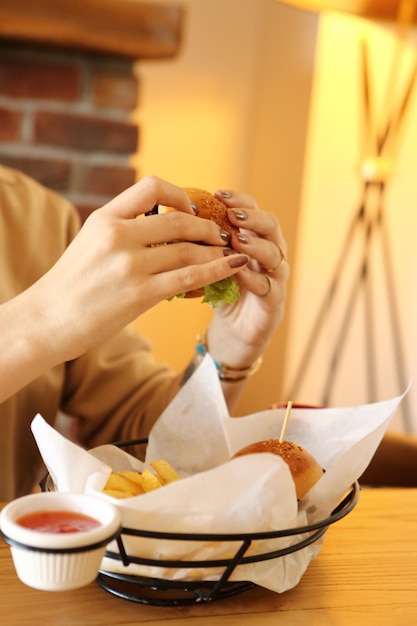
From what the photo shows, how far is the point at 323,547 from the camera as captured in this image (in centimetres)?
77

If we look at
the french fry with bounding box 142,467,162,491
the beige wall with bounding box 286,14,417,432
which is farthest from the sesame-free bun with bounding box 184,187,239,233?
the beige wall with bounding box 286,14,417,432

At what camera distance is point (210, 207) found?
3.04 feet

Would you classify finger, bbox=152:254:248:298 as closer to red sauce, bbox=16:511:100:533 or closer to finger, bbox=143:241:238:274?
finger, bbox=143:241:238:274

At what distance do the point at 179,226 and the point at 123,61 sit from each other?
4.09ft

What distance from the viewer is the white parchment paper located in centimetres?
59

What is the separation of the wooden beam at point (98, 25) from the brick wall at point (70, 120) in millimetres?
52

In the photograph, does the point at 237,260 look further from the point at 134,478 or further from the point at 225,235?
the point at 134,478

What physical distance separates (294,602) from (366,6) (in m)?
1.89

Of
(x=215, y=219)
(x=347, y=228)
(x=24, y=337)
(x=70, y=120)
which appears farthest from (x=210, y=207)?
(x=347, y=228)

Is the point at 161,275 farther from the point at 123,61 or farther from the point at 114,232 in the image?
the point at 123,61

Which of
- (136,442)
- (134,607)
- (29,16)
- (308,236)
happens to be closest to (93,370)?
(136,442)

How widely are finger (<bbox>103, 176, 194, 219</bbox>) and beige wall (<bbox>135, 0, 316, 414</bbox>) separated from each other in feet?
6.12

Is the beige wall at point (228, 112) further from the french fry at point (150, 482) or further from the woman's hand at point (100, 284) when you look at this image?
the french fry at point (150, 482)

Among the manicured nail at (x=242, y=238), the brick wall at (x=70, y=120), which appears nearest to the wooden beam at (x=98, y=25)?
the brick wall at (x=70, y=120)
